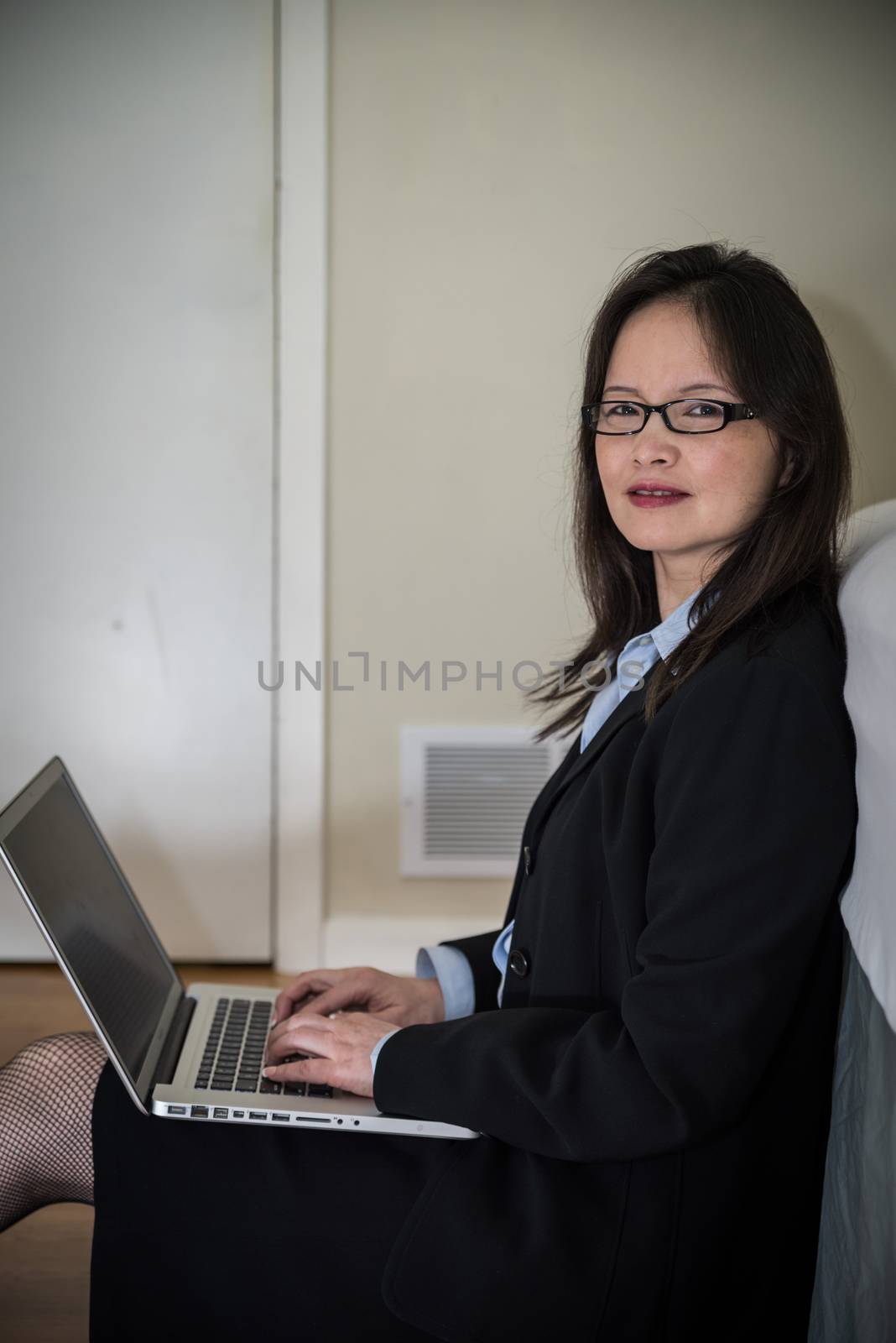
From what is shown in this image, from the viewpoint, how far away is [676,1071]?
0.90m

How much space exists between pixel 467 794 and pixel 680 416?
61.3 inches

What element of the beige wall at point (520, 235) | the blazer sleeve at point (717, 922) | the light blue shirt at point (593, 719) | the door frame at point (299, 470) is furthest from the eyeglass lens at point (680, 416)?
the door frame at point (299, 470)

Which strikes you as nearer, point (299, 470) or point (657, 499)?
point (657, 499)

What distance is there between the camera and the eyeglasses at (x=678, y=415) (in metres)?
1.09

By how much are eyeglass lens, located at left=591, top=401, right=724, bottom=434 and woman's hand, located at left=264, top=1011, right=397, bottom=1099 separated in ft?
1.95

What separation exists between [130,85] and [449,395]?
2.85 ft

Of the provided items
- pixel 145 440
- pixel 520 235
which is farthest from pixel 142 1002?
pixel 520 235

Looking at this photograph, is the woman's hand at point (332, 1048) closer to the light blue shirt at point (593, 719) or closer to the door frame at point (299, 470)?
the light blue shirt at point (593, 719)

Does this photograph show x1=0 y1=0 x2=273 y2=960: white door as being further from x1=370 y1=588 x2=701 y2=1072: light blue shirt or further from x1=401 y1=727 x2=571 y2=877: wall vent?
x1=370 y1=588 x2=701 y2=1072: light blue shirt

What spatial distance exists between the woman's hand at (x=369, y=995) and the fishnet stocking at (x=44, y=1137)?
22cm

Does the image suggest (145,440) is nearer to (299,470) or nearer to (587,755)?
(299,470)

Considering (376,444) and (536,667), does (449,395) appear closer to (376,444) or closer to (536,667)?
(376,444)

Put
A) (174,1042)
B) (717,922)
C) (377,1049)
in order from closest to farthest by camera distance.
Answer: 1. (717,922)
2. (377,1049)
3. (174,1042)

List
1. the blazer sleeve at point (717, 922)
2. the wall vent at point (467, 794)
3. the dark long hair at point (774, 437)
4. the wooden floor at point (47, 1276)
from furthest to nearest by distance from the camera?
the wall vent at point (467, 794), the wooden floor at point (47, 1276), the dark long hair at point (774, 437), the blazer sleeve at point (717, 922)
